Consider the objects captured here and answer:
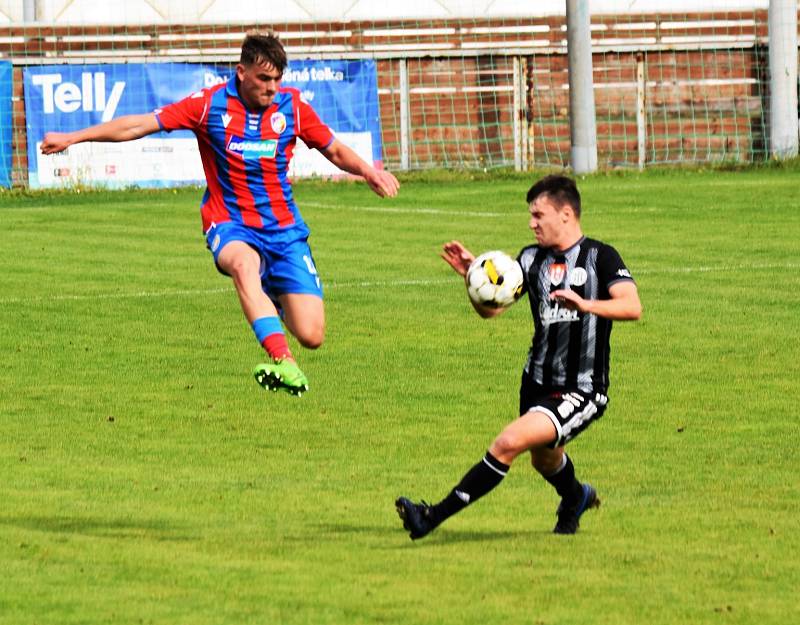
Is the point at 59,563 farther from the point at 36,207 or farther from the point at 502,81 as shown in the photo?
the point at 502,81

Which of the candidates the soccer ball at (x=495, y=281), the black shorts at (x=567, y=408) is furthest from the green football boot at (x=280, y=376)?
the black shorts at (x=567, y=408)

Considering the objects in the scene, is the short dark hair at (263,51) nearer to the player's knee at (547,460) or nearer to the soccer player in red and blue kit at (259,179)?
the soccer player in red and blue kit at (259,179)

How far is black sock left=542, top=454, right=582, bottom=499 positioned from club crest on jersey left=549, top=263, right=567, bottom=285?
0.95 metres

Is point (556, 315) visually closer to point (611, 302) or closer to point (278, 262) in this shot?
point (611, 302)

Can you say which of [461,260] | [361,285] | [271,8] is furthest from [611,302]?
[271,8]

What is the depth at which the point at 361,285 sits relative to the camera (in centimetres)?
1984

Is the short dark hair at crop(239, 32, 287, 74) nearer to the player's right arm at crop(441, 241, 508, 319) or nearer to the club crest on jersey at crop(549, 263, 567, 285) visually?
the player's right arm at crop(441, 241, 508, 319)

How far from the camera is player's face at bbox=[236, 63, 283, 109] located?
1055 cm

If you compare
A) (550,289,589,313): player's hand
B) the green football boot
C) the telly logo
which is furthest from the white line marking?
(550,289,589,313): player's hand

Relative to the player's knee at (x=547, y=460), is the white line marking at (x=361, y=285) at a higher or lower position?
higher

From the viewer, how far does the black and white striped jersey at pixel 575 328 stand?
349 inches

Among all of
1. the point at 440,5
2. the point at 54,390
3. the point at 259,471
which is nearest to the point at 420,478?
the point at 259,471

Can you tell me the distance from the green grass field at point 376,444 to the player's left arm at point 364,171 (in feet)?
5.46

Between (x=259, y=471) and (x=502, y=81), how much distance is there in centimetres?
2414
